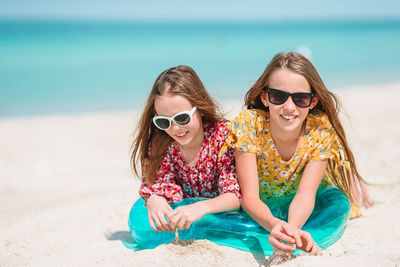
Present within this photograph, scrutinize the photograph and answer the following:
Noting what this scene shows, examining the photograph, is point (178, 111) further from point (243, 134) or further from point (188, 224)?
point (188, 224)

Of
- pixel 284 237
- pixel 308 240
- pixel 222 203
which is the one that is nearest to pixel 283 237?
pixel 284 237

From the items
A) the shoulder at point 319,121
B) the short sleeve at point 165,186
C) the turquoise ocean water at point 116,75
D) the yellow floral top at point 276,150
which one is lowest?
the short sleeve at point 165,186

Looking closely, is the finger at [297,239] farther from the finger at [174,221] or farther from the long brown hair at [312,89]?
the long brown hair at [312,89]

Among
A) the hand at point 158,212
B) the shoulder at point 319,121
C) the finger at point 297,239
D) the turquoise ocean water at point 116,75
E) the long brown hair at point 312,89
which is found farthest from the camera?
the turquoise ocean water at point 116,75

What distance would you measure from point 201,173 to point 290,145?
0.64 m

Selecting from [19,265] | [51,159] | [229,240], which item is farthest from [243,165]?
[51,159]

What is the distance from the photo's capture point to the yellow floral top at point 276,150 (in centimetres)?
263

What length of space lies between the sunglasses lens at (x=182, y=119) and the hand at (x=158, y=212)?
516mm

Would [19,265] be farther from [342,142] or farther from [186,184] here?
[342,142]

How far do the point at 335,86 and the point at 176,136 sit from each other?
9664 millimetres

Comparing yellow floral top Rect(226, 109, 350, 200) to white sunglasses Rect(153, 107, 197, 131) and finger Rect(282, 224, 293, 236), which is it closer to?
white sunglasses Rect(153, 107, 197, 131)

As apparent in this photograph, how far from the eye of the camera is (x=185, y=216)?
2.35 m

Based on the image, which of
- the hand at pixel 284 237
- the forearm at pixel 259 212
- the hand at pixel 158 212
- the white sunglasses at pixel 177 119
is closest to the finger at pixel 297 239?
the hand at pixel 284 237

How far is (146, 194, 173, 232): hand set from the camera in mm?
2449
